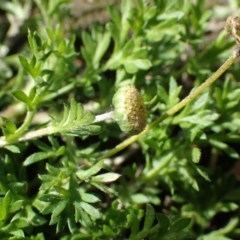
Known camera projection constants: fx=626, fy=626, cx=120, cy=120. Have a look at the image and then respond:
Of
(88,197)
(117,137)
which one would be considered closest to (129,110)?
(88,197)

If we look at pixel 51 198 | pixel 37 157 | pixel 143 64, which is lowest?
pixel 51 198

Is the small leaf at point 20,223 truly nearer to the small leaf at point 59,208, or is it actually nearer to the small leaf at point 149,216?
the small leaf at point 59,208

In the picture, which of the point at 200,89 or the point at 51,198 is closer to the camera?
the point at 200,89

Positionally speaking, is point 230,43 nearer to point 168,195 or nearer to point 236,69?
point 236,69

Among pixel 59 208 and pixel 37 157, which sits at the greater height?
pixel 37 157

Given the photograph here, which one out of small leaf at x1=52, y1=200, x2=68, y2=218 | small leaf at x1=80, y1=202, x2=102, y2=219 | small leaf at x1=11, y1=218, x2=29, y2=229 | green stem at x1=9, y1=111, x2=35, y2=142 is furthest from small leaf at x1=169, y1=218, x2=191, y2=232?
green stem at x1=9, y1=111, x2=35, y2=142

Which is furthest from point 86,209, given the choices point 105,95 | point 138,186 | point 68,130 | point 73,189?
point 105,95

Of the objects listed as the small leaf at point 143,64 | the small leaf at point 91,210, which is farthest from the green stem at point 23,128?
the small leaf at point 143,64

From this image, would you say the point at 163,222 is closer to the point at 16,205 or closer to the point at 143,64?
the point at 16,205
